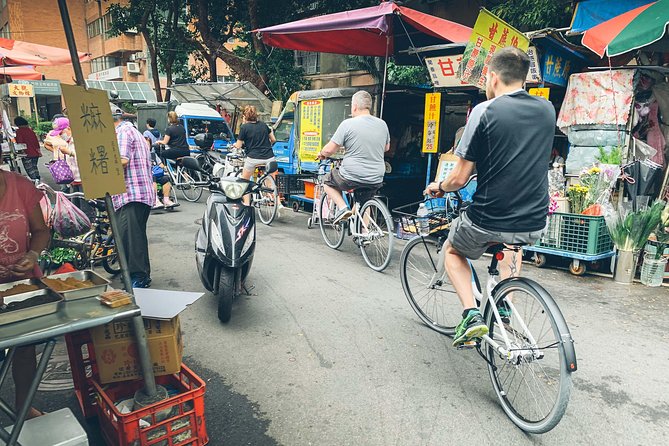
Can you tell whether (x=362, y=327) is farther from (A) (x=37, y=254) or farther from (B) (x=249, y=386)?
(A) (x=37, y=254)

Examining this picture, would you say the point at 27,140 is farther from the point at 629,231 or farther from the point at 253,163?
the point at 629,231

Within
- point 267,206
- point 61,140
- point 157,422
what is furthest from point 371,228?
point 61,140

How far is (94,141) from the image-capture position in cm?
232

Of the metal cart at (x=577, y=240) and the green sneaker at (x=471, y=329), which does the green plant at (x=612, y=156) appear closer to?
the metal cart at (x=577, y=240)

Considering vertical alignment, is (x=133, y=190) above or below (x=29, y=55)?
below

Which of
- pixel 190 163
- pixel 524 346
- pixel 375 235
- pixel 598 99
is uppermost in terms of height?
pixel 598 99

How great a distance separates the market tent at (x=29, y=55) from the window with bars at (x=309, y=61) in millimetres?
10229

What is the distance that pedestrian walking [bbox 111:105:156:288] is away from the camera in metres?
4.23

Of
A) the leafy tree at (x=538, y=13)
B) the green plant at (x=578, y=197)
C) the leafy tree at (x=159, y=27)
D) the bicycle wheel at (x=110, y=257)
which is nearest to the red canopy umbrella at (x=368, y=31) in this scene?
the leafy tree at (x=538, y=13)

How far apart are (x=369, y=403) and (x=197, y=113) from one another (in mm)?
13559

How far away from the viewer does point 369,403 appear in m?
2.99

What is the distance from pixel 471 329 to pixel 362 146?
124 inches

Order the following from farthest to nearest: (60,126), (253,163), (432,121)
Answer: (60,126) < (253,163) < (432,121)

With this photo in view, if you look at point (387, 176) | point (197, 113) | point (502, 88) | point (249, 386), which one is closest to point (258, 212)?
point (387, 176)
